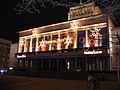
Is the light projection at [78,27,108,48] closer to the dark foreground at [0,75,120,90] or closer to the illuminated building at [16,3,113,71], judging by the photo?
the illuminated building at [16,3,113,71]

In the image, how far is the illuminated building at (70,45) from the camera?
38.8 meters

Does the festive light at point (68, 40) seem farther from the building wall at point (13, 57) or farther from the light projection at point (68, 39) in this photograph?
the building wall at point (13, 57)

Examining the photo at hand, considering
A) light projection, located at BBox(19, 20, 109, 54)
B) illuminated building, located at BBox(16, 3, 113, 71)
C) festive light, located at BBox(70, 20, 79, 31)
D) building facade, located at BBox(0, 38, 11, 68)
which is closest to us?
illuminated building, located at BBox(16, 3, 113, 71)

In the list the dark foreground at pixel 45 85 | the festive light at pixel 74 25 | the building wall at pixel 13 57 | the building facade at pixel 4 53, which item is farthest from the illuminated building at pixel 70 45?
the building facade at pixel 4 53

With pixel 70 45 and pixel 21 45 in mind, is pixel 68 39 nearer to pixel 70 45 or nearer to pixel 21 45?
pixel 70 45

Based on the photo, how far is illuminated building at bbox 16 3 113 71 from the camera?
127 ft

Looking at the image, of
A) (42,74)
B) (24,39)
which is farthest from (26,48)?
(42,74)

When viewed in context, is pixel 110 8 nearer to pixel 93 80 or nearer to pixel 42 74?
pixel 93 80

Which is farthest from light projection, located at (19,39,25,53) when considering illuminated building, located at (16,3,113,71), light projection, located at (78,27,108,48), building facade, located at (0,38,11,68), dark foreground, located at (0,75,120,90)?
dark foreground, located at (0,75,120,90)

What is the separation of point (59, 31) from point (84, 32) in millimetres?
8283

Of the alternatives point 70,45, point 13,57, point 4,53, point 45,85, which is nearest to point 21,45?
point 13,57

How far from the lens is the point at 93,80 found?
1158 cm

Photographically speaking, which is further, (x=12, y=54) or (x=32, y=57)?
(x=12, y=54)

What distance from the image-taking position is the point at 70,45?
43.8 m
